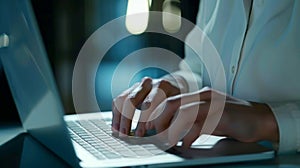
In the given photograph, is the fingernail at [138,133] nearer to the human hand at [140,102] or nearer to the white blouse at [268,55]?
the human hand at [140,102]

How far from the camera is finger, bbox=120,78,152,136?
744 mm

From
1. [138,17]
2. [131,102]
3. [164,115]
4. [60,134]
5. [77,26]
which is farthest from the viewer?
[77,26]

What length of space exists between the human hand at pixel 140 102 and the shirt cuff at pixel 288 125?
0.18 meters

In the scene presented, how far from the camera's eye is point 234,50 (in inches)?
39.4

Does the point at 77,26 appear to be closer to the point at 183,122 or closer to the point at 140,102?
the point at 140,102

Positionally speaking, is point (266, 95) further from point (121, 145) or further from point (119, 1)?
point (119, 1)

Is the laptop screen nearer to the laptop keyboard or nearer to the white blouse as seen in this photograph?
the laptop keyboard

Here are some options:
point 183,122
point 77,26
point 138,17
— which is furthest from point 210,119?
point 77,26

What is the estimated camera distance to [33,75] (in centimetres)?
63

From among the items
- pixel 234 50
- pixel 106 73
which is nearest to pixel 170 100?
pixel 234 50

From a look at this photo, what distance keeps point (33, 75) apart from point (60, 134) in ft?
0.29

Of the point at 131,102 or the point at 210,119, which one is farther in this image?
the point at 131,102

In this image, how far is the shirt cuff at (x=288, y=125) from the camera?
2.35 ft

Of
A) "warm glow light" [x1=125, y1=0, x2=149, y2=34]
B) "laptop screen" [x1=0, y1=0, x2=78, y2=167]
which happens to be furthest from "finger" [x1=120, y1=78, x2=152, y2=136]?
"warm glow light" [x1=125, y1=0, x2=149, y2=34]
